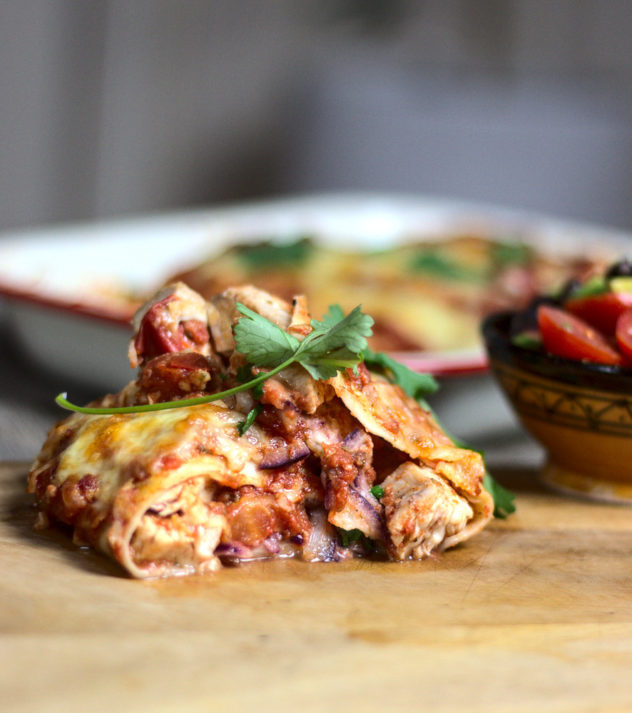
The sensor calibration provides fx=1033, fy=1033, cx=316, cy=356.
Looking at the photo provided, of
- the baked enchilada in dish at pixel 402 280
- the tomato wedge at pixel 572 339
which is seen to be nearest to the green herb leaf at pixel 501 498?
the tomato wedge at pixel 572 339

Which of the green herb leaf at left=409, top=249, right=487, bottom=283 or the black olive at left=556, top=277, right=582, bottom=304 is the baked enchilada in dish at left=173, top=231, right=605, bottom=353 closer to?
the green herb leaf at left=409, top=249, right=487, bottom=283

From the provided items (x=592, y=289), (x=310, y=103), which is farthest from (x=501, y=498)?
(x=310, y=103)

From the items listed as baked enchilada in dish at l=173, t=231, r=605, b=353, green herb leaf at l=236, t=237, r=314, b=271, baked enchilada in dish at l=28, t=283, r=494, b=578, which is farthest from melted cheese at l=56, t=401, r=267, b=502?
green herb leaf at l=236, t=237, r=314, b=271

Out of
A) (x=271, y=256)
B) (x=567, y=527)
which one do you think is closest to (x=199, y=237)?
(x=271, y=256)

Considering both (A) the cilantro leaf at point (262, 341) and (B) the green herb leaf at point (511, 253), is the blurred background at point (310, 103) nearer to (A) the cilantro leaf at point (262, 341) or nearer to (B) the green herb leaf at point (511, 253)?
(B) the green herb leaf at point (511, 253)

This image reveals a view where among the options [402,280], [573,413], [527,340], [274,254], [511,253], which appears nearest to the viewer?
[573,413]

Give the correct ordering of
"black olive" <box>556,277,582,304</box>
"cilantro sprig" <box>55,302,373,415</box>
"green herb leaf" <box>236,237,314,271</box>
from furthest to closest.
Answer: "green herb leaf" <box>236,237,314,271</box> < "black olive" <box>556,277,582,304</box> < "cilantro sprig" <box>55,302,373,415</box>

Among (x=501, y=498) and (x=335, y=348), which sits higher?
A: (x=335, y=348)

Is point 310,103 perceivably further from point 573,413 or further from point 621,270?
point 573,413
